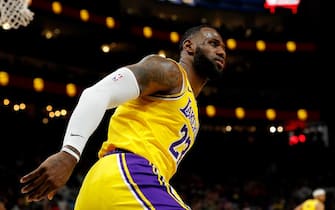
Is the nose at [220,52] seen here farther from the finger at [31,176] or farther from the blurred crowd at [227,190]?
the blurred crowd at [227,190]

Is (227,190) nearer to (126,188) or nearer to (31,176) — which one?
A: (126,188)

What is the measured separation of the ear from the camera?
3.37 metres

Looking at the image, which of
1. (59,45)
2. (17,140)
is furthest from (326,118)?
(17,140)

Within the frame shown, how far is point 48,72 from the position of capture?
1944 centimetres

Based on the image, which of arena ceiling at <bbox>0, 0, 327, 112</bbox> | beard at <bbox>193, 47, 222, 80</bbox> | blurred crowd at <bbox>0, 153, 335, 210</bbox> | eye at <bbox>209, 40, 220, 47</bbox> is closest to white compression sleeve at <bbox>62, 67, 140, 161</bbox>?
beard at <bbox>193, 47, 222, 80</bbox>

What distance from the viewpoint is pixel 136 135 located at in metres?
2.93

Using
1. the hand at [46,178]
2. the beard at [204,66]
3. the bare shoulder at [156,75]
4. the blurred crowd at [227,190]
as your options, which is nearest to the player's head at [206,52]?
the beard at [204,66]

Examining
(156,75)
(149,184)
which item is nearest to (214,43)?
(156,75)

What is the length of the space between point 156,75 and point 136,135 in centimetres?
34

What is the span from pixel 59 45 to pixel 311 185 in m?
10.8

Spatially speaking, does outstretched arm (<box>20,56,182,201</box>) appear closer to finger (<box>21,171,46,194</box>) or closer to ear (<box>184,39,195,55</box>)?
finger (<box>21,171,46,194</box>)

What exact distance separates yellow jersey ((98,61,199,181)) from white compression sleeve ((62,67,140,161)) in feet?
0.83

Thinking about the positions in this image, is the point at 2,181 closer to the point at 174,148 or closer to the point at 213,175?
the point at 213,175

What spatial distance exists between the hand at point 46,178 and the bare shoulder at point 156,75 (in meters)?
0.61
